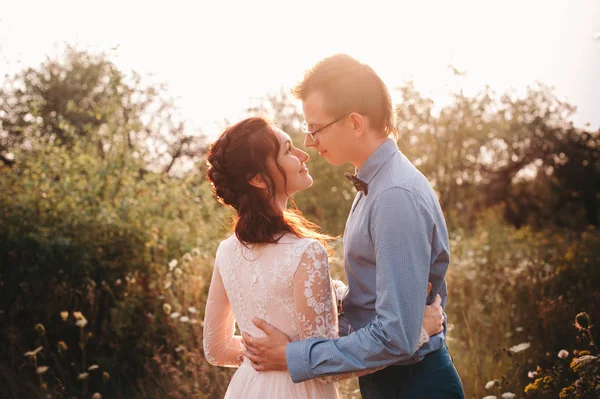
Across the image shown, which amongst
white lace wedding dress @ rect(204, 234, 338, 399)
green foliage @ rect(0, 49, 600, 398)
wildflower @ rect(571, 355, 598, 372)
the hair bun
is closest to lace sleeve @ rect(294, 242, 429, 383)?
white lace wedding dress @ rect(204, 234, 338, 399)

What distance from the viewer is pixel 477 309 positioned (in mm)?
5867

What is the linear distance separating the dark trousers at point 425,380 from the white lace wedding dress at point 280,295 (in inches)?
10.3

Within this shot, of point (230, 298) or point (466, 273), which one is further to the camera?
point (466, 273)

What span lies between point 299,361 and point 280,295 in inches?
11.5

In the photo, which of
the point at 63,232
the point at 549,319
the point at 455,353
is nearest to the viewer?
the point at 455,353

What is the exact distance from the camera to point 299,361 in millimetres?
2119

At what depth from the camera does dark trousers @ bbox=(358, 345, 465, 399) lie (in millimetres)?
2283

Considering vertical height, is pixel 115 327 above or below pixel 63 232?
below

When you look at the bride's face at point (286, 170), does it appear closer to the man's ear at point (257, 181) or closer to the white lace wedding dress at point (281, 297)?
the man's ear at point (257, 181)

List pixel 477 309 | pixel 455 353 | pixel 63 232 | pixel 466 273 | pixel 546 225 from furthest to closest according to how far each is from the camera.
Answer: pixel 546 225
pixel 466 273
pixel 63 232
pixel 477 309
pixel 455 353

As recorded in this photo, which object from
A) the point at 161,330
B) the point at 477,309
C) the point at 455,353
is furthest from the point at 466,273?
the point at 161,330

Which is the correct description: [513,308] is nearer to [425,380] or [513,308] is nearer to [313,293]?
[425,380]

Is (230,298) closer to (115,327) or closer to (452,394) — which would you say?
(452,394)

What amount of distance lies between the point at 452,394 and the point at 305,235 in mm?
853
